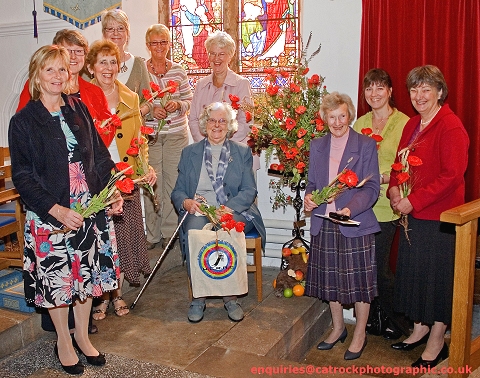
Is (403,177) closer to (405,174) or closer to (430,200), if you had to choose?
(405,174)

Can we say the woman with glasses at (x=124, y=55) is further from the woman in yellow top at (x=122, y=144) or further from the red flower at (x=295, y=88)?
the red flower at (x=295, y=88)

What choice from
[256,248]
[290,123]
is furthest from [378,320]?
[290,123]

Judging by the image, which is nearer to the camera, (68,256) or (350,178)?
(68,256)

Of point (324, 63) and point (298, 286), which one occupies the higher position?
point (324, 63)

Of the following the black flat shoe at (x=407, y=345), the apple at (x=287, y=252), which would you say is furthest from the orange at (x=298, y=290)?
the black flat shoe at (x=407, y=345)

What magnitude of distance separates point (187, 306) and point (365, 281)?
3.87 feet

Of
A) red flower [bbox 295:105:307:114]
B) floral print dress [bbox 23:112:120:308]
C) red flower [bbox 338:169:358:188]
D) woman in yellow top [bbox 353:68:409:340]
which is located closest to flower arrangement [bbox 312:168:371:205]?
red flower [bbox 338:169:358:188]

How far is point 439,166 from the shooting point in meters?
3.19

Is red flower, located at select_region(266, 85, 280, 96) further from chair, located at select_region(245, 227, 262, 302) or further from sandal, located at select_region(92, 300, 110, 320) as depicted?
sandal, located at select_region(92, 300, 110, 320)

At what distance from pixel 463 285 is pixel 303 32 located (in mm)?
2437

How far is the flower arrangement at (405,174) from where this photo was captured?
3.16 metres

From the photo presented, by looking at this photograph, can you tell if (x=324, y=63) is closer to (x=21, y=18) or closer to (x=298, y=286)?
(x=298, y=286)

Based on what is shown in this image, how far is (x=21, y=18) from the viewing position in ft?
17.6

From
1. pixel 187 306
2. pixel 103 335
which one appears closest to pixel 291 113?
pixel 187 306
